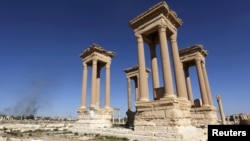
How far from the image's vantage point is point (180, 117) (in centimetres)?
1545

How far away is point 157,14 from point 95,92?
18567mm

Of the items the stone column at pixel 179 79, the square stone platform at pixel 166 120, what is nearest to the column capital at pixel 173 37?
the stone column at pixel 179 79

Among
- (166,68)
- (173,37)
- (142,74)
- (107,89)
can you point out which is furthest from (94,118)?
(173,37)

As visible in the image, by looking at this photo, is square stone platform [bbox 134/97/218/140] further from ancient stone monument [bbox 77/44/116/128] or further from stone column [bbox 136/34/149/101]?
ancient stone monument [bbox 77/44/116/128]

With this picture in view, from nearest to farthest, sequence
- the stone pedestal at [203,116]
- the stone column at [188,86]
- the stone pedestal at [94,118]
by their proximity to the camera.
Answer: the stone pedestal at [203,116] < the stone pedestal at [94,118] < the stone column at [188,86]

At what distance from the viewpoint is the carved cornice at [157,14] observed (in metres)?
19.4

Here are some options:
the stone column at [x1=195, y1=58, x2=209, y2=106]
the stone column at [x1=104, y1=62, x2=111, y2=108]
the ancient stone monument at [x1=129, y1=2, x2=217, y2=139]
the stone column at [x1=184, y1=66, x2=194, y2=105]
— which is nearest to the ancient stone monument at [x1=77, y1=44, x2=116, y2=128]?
the stone column at [x1=104, y1=62, x2=111, y2=108]

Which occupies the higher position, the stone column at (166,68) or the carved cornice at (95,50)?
the carved cornice at (95,50)

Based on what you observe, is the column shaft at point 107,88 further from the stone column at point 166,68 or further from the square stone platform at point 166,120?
the stone column at point 166,68

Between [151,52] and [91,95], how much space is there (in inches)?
569

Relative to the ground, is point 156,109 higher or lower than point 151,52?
lower

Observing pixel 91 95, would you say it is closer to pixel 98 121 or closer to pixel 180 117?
pixel 98 121

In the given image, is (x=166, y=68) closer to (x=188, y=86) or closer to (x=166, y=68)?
(x=166, y=68)

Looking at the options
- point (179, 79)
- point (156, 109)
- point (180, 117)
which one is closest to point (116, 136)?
point (156, 109)
